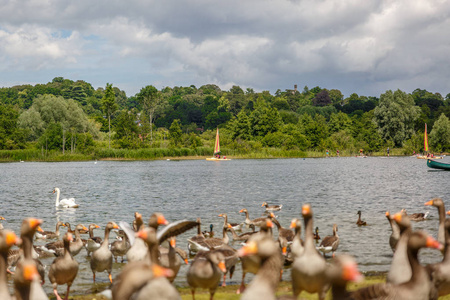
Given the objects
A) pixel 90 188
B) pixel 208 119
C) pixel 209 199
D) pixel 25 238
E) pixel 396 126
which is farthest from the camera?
pixel 208 119

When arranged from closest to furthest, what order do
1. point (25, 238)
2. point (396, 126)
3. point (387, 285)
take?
point (387, 285)
point (25, 238)
point (396, 126)

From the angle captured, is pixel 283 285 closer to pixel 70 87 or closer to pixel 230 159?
pixel 230 159

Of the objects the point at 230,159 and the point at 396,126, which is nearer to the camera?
the point at 230,159

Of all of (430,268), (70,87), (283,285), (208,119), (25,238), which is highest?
(70,87)

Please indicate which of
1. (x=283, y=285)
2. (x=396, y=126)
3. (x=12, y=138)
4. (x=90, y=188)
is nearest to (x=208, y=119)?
(x=396, y=126)

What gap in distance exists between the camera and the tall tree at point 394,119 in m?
123

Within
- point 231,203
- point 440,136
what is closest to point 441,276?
point 231,203

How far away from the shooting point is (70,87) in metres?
195

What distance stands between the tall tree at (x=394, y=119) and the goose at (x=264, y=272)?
122157 millimetres

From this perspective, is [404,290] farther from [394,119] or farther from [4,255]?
[394,119]

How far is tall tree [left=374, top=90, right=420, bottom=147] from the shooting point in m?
123

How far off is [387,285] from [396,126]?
12220cm

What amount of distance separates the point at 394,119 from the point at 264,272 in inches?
4822

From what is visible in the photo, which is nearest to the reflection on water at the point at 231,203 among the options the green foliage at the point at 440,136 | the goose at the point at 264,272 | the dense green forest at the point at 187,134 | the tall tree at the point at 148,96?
the goose at the point at 264,272
